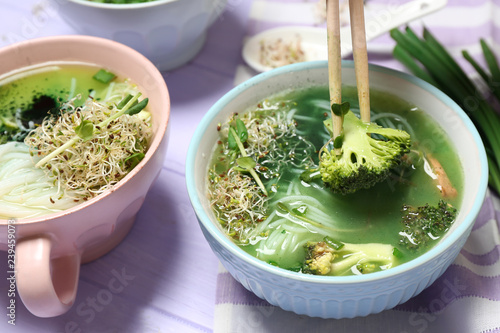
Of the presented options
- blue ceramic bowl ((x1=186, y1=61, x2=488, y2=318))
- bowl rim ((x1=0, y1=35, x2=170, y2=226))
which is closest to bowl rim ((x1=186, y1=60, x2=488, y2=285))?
blue ceramic bowl ((x1=186, y1=61, x2=488, y2=318))

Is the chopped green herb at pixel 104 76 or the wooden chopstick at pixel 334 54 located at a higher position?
the wooden chopstick at pixel 334 54

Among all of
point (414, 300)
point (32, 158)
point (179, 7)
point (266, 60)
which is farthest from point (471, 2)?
point (32, 158)

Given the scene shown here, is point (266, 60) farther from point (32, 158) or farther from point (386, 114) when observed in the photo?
point (32, 158)

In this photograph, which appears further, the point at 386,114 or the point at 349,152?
the point at 386,114

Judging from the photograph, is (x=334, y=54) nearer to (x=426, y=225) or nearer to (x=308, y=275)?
(x=426, y=225)

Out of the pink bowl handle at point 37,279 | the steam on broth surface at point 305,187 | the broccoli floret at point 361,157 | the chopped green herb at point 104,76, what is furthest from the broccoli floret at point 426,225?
the chopped green herb at point 104,76

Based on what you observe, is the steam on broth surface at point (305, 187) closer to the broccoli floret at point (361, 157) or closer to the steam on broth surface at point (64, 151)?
the broccoli floret at point (361, 157)

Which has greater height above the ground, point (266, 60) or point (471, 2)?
point (471, 2)
